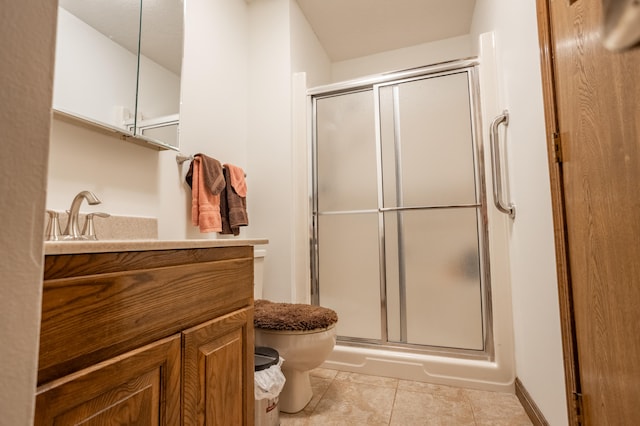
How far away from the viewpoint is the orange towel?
158 centimetres

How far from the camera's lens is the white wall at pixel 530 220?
43.4 inches

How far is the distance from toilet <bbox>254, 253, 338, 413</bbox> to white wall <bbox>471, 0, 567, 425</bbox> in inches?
33.1

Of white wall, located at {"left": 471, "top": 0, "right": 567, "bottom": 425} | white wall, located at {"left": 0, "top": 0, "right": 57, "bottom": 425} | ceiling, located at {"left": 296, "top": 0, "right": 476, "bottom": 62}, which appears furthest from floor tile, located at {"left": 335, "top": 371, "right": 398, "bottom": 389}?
ceiling, located at {"left": 296, "top": 0, "right": 476, "bottom": 62}

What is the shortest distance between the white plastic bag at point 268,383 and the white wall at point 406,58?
8.23 feet

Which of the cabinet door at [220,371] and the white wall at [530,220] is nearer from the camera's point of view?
the cabinet door at [220,371]

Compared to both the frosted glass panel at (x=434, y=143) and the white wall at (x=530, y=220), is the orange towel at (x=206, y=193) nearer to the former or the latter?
the frosted glass panel at (x=434, y=143)

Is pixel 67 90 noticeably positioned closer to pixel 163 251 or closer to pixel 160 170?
pixel 160 170

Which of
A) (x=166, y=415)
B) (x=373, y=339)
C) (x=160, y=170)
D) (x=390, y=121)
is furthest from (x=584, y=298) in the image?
(x=160, y=170)

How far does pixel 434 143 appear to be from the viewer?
1.98 meters

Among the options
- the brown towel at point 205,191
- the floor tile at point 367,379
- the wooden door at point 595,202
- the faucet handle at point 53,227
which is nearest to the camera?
the wooden door at point 595,202

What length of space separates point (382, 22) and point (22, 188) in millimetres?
2744

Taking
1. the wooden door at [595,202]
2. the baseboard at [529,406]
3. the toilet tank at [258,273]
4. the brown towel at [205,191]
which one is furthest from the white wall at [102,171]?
the baseboard at [529,406]

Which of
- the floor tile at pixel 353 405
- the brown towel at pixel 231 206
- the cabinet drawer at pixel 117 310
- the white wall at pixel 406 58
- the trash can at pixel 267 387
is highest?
the white wall at pixel 406 58

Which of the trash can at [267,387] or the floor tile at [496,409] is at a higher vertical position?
the trash can at [267,387]
